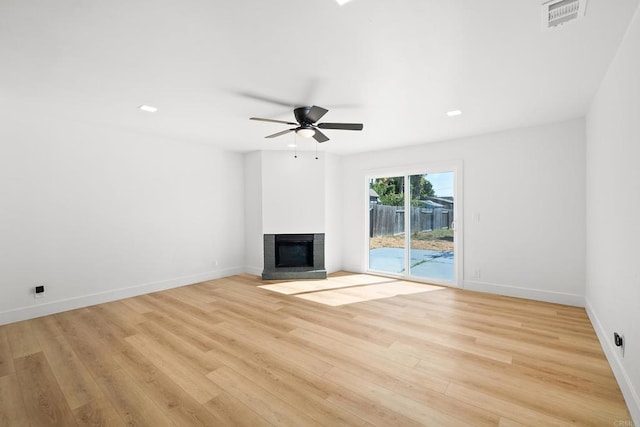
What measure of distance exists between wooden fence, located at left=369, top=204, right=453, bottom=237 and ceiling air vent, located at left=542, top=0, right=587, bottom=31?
10.9 ft

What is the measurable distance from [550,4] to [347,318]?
322 cm

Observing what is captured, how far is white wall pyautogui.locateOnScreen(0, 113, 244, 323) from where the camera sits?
338 centimetres

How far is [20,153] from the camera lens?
3.39m

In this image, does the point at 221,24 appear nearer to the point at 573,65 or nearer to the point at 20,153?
the point at 573,65

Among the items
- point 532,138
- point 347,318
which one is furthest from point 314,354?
point 532,138

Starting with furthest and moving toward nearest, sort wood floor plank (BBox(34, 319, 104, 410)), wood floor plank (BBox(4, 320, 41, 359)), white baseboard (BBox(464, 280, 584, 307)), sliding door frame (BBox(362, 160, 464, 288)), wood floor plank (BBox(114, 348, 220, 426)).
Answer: sliding door frame (BBox(362, 160, 464, 288)), white baseboard (BBox(464, 280, 584, 307)), wood floor plank (BBox(4, 320, 41, 359)), wood floor plank (BBox(34, 319, 104, 410)), wood floor plank (BBox(114, 348, 220, 426))

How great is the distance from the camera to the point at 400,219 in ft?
17.8

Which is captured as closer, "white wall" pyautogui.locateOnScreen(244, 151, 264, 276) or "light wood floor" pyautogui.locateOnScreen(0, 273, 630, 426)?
"light wood floor" pyautogui.locateOnScreen(0, 273, 630, 426)

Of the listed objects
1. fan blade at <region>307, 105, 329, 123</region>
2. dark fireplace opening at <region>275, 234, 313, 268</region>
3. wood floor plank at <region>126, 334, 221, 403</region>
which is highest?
fan blade at <region>307, 105, 329, 123</region>

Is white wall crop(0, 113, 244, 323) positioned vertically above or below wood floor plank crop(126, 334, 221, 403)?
above

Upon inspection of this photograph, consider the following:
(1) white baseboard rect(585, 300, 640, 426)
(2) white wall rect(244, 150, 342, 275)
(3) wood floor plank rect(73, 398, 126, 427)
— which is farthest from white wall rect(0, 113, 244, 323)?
(1) white baseboard rect(585, 300, 640, 426)

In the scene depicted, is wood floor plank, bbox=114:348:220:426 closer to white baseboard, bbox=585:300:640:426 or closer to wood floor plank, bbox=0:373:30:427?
wood floor plank, bbox=0:373:30:427

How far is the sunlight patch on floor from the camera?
420cm

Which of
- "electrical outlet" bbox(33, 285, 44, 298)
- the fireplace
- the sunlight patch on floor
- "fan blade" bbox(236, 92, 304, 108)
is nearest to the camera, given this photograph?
"fan blade" bbox(236, 92, 304, 108)
